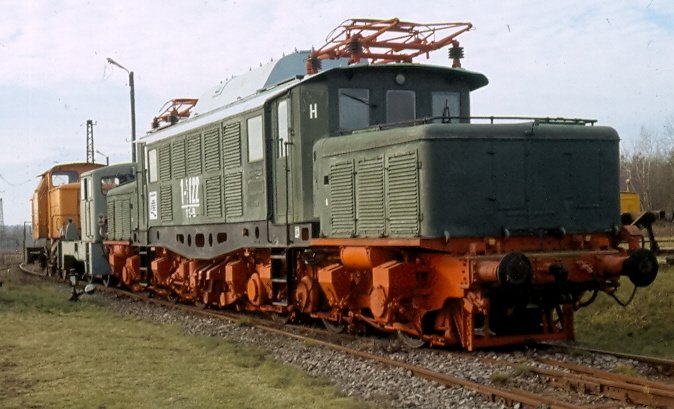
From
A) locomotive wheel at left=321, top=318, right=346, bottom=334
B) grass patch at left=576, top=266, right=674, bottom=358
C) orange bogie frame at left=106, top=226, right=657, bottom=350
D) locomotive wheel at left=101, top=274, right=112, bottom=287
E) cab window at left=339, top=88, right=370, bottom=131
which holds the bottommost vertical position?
grass patch at left=576, top=266, right=674, bottom=358

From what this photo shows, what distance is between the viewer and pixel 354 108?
1211 cm

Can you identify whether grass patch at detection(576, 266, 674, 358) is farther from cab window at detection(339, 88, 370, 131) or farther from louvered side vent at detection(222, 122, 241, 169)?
louvered side vent at detection(222, 122, 241, 169)

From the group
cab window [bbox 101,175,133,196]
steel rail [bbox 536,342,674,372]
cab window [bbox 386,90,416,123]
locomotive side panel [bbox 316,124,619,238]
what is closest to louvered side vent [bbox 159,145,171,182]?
cab window [bbox 101,175,133,196]

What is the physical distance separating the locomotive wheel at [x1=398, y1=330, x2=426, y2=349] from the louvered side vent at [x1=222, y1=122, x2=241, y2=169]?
15.2 feet

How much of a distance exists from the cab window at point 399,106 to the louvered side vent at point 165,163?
6671 mm

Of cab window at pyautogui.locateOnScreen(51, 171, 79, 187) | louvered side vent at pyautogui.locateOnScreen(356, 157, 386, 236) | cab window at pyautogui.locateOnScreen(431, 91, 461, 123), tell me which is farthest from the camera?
cab window at pyautogui.locateOnScreen(51, 171, 79, 187)

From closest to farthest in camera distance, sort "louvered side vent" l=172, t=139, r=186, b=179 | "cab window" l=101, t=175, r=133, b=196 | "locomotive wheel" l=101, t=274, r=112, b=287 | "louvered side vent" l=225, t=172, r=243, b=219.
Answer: "louvered side vent" l=225, t=172, r=243, b=219, "louvered side vent" l=172, t=139, r=186, b=179, "locomotive wheel" l=101, t=274, r=112, b=287, "cab window" l=101, t=175, r=133, b=196

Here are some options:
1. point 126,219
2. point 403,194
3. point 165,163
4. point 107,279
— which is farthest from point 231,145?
point 107,279

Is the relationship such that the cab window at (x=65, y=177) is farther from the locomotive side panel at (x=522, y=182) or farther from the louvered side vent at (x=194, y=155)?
the locomotive side panel at (x=522, y=182)

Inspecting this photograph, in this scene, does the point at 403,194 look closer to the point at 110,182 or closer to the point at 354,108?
the point at 354,108

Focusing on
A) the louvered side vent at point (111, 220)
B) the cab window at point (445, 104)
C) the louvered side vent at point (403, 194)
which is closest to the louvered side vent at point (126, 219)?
the louvered side vent at point (111, 220)

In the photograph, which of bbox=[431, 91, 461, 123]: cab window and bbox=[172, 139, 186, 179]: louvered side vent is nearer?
bbox=[431, 91, 461, 123]: cab window

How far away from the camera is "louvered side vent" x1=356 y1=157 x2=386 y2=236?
1065 centimetres

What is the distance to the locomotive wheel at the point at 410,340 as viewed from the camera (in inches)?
423
